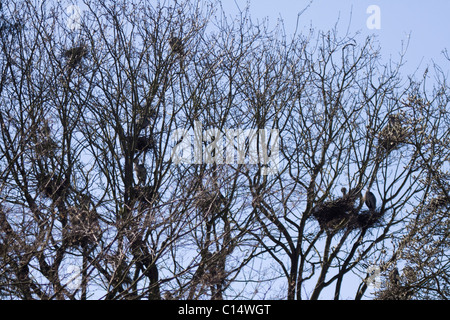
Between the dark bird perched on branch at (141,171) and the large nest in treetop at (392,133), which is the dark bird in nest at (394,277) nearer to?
the large nest in treetop at (392,133)

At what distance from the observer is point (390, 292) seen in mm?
10789

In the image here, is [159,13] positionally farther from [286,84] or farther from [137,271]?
[137,271]

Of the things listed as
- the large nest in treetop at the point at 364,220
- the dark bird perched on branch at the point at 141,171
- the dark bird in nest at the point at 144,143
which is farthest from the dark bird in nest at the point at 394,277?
the dark bird in nest at the point at 144,143

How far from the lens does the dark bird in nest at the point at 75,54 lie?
38.2 ft

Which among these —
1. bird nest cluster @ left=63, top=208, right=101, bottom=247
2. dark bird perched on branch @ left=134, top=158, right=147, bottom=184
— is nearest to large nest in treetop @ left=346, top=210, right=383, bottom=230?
dark bird perched on branch @ left=134, top=158, right=147, bottom=184

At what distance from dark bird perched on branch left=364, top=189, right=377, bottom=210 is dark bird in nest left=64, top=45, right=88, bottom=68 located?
5.22 m

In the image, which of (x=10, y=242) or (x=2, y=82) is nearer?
(x=10, y=242)

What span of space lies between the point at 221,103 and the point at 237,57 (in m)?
0.81

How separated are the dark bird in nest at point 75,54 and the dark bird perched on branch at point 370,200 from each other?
5.22 m

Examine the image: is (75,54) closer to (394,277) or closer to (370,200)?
(370,200)

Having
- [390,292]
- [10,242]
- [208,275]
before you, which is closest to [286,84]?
[390,292]

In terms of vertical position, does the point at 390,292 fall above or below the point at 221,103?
below

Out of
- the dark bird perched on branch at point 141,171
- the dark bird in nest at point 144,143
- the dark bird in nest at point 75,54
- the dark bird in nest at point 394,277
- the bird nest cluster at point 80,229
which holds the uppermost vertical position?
the dark bird in nest at point 75,54
